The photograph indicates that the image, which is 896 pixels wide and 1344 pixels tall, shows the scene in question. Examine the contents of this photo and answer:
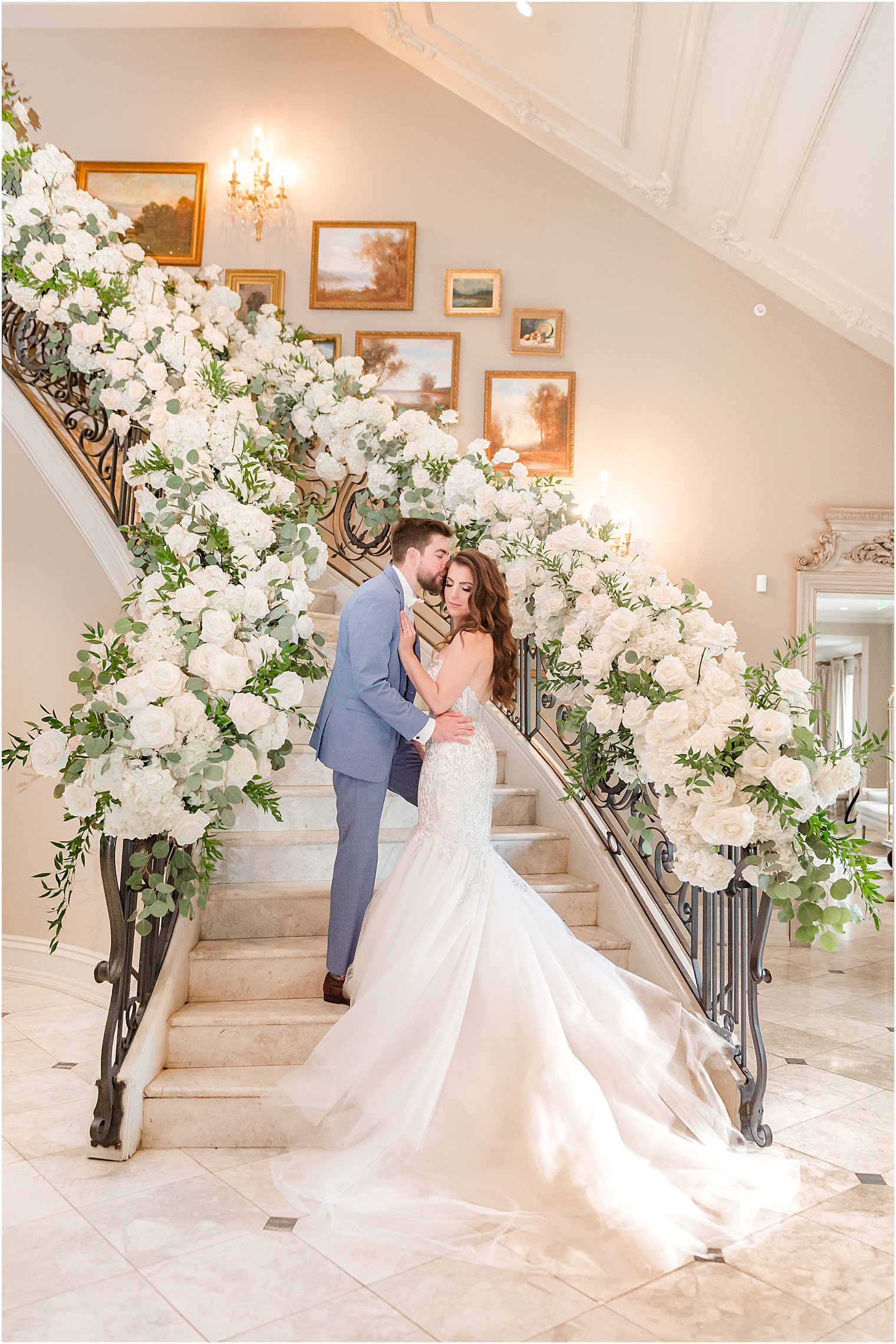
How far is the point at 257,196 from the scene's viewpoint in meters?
7.01

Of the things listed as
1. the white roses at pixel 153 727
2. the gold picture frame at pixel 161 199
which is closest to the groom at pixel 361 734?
the white roses at pixel 153 727

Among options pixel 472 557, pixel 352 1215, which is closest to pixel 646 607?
pixel 472 557

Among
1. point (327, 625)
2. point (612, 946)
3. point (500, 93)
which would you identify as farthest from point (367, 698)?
point (500, 93)

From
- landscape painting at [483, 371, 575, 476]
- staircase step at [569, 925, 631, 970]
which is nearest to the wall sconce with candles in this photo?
landscape painting at [483, 371, 575, 476]

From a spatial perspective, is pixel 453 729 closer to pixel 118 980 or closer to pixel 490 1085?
pixel 490 1085

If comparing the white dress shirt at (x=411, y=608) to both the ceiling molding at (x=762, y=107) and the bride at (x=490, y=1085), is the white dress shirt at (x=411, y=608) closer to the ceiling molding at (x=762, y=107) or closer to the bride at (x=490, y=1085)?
the bride at (x=490, y=1085)

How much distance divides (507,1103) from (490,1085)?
0.07 meters

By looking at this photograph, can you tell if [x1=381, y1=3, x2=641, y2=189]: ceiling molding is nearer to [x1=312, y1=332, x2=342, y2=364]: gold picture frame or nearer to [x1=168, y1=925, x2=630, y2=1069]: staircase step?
[x1=312, y1=332, x2=342, y2=364]: gold picture frame

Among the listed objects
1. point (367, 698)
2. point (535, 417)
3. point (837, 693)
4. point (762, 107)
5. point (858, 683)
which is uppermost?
point (762, 107)

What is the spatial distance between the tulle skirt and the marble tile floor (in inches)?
3.2

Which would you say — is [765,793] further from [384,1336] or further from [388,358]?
[388,358]

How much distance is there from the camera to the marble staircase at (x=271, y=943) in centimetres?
313

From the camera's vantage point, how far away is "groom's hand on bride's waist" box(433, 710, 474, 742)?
3.50 metres

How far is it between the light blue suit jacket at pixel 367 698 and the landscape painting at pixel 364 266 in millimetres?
4254
